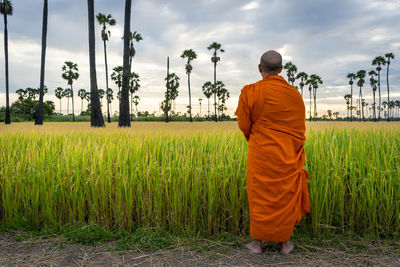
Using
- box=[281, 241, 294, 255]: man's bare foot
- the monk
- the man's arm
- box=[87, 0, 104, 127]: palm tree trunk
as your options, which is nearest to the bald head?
the monk

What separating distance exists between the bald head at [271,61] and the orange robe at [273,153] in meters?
0.09

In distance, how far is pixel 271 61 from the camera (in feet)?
9.51

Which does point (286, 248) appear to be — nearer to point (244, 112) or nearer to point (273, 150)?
point (273, 150)

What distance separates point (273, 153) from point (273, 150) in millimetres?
30

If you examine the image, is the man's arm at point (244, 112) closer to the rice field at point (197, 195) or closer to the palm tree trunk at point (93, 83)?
the rice field at point (197, 195)

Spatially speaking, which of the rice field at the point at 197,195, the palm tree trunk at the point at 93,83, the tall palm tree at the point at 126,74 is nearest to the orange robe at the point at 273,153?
the rice field at the point at 197,195

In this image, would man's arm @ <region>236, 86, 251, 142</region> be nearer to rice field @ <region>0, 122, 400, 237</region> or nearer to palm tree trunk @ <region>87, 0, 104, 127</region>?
rice field @ <region>0, 122, 400, 237</region>

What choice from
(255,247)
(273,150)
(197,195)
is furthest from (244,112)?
(255,247)

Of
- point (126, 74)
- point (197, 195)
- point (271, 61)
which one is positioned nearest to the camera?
point (271, 61)

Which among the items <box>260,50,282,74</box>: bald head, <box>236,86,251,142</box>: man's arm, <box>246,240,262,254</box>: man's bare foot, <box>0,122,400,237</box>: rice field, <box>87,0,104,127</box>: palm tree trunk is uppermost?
<box>87,0,104,127</box>: palm tree trunk

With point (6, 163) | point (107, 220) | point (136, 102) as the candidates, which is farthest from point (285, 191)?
point (136, 102)

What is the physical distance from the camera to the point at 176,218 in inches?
140

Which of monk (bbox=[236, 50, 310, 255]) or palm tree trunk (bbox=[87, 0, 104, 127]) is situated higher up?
palm tree trunk (bbox=[87, 0, 104, 127])

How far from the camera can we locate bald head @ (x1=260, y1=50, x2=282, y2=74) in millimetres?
2896
